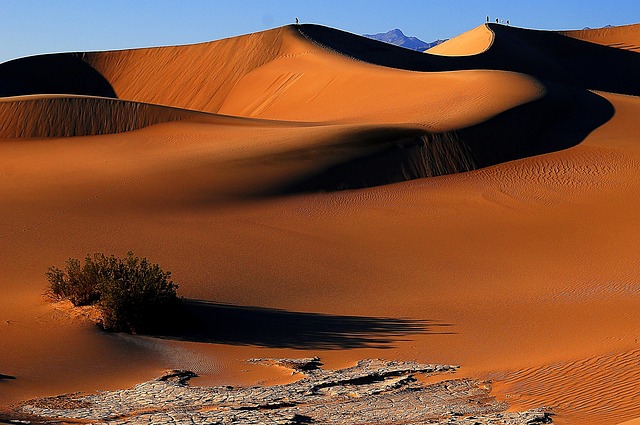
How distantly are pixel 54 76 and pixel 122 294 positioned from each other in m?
45.0

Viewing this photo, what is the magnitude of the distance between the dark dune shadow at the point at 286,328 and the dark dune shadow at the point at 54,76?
41519 mm

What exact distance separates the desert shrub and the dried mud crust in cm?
203

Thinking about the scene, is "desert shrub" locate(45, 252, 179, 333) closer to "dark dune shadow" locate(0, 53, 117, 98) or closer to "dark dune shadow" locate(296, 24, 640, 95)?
"dark dune shadow" locate(296, 24, 640, 95)

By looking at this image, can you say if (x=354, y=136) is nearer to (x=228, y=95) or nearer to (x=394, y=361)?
(x=394, y=361)

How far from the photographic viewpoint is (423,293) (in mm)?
15102

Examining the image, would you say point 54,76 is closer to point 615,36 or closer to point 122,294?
point 615,36

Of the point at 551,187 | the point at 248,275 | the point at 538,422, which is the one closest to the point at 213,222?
the point at 248,275

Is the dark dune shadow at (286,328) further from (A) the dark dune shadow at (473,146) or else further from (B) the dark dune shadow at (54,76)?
(B) the dark dune shadow at (54,76)

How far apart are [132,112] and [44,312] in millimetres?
14866

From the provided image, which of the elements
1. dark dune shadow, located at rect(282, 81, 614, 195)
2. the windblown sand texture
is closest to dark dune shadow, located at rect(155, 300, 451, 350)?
the windblown sand texture

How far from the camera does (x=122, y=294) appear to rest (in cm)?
1233

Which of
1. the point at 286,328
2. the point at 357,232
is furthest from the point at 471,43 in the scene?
the point at 286,328

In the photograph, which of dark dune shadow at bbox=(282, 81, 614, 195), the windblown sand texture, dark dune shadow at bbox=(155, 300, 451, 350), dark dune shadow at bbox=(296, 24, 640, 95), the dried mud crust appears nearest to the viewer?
the dried mud crust

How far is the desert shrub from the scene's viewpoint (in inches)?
488
